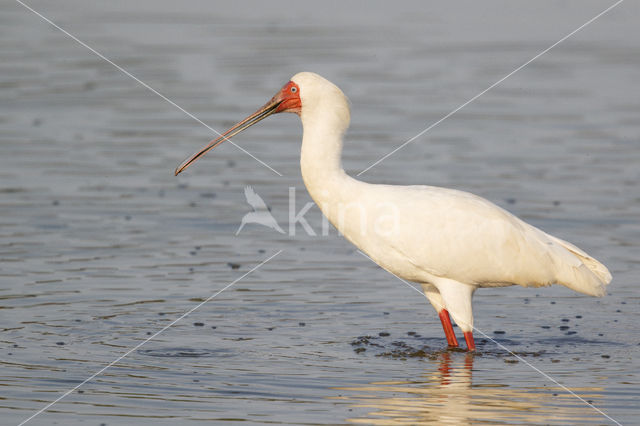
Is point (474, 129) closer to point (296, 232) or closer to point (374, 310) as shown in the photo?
point (296, 232)

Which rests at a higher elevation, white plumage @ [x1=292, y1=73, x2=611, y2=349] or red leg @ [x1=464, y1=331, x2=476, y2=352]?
A: white plumage @ [x1=292, y1=73, x2=611, y2=349]

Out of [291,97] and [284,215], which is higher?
[291,97]

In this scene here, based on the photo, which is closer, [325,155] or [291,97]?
[325,155]

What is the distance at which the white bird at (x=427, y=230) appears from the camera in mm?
9977

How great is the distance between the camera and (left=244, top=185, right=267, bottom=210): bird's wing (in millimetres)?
14105

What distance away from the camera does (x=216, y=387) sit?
8.90 meters

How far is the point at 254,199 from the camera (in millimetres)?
14344

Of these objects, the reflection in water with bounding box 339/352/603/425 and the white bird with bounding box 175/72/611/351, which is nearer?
the reflection in water with bounding box 339/352/603/425

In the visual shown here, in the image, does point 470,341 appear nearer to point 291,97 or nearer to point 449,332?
point 449,332

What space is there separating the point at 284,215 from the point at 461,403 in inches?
219

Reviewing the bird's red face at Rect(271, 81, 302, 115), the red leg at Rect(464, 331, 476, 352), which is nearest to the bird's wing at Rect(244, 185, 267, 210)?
the bird's red face at Rect(271, 81, 302, 115)

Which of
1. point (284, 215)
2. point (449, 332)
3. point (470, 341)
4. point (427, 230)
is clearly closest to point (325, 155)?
point (427, 230)

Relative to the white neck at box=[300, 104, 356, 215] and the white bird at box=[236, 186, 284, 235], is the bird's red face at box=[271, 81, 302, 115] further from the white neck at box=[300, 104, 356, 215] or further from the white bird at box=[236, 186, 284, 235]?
the white bird at box=[236, 186, 284, 235]

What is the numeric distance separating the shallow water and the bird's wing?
151mm
